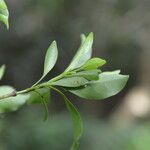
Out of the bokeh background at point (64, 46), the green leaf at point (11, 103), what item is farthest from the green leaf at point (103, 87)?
the bokeh background at point (64, 46)

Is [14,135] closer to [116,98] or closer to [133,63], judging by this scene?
[133,63]

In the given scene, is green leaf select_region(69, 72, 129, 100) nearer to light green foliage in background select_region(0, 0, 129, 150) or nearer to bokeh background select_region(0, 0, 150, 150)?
light green foliage in background select_region(0, 0, 129, 150)

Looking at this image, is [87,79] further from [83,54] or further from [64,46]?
[64,46]

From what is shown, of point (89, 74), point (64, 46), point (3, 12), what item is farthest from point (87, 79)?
point (64, 46)

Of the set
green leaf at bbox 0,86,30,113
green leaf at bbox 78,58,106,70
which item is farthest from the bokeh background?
green leaf at bbox 78,58,106,70

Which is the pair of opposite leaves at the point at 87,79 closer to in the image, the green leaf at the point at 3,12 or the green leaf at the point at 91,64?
the green leaf at the point at 91,64

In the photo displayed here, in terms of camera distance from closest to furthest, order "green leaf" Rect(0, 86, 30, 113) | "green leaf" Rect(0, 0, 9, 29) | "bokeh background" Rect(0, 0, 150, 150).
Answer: "green leaf" Rect(0, 0, 9, 29)
"green leaf" Rect(0, 86, 30, 113)
"bokeh background" Rect(0, 0, 150, 150)

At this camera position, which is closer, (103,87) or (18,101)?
(103,87)
